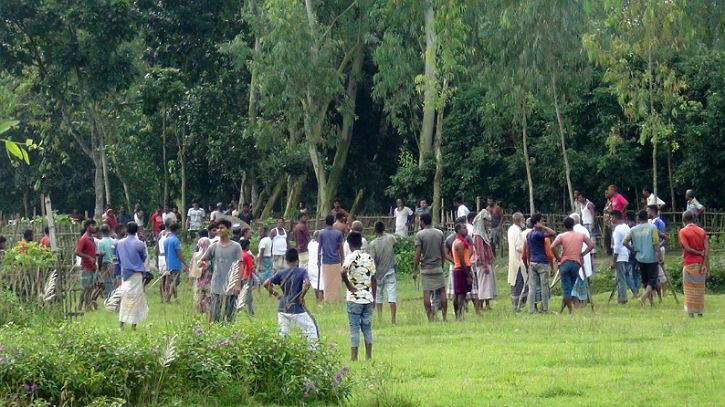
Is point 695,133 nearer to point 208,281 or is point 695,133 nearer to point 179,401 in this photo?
point 208,281

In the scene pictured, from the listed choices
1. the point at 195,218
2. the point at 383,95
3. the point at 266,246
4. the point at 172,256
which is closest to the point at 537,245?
the point at 266,246

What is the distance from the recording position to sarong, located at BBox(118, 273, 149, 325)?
17.6 meters

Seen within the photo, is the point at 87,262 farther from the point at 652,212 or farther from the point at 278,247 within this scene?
the point at 652,212

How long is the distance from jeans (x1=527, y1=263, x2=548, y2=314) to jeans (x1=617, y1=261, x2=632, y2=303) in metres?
2.18

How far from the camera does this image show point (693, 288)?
→ 18094 millimetres

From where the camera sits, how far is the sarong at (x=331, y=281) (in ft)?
74.9

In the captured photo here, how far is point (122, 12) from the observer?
37781mm

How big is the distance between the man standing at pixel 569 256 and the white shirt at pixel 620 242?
163 cm

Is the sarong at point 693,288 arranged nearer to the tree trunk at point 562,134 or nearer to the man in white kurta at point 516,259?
the man in white kurta at point 516,259

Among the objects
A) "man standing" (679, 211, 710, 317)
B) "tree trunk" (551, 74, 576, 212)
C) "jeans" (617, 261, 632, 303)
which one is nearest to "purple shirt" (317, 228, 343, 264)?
"jeans" (617, 261, 632, 303)

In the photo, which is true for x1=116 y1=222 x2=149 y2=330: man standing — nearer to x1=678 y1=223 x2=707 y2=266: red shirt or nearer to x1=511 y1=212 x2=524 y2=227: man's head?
x1=511 y1=212 x2=524 y2=227: man's head

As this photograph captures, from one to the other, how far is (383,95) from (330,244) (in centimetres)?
1462

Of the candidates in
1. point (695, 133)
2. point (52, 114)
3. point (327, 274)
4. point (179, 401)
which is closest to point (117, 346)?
point (179, 401)

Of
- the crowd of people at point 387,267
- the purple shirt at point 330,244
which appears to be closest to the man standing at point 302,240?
the crowd of people at point 387,267
